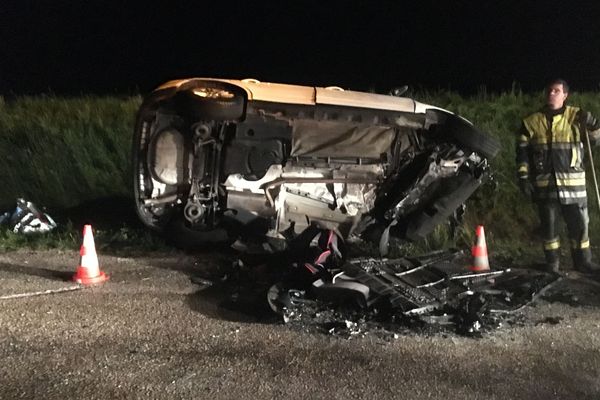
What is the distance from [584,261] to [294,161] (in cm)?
296

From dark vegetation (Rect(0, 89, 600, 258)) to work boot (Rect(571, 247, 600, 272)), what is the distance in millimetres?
1043

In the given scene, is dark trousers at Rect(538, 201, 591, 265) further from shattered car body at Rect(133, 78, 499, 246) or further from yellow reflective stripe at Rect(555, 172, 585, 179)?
shattered car body at Rect(133, 78, 499, 246)

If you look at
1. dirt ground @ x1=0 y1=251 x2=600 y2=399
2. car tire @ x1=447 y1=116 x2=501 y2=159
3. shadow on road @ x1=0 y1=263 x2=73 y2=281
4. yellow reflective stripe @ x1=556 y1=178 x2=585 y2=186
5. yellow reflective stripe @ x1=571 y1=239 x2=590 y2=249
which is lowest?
dirt ground @ x1=0 y1=251 x2=600 y2=399

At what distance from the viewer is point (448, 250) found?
6613 mm

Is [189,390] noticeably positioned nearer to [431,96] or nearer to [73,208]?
[73,208]

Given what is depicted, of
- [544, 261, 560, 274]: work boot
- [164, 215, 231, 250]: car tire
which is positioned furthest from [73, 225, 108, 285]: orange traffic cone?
[544, 261, 560, 274]: work boot

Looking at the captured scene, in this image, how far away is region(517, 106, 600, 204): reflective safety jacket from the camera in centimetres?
595

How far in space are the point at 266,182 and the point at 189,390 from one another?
2.52m

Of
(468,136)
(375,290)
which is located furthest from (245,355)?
(468,136)

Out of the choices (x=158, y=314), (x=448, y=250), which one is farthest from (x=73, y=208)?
(x=448, y=250)

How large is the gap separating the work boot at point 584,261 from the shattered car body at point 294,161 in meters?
1.28

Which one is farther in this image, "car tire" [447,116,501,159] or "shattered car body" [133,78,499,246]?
"car tire" [447,116,501,159]

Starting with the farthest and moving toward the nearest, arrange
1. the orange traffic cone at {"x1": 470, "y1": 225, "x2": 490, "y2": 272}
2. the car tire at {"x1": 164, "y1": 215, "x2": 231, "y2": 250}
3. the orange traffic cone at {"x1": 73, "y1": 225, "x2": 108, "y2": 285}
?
the orange traffic cone at {"x1": 470, "y1": 225, "x2": 490, "y2": 272}
the car tire at {"x1": 164, "y1": 215, "x2": 231, "y2": 250}
the orange traffic cone at {"x1": 73, "y1": 225, "x2": 108, "y2": 285}

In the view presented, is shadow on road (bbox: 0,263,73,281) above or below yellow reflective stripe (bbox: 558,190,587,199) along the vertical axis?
below
